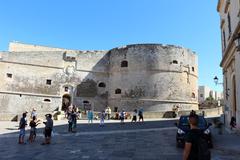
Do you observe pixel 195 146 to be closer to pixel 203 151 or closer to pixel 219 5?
pixel 203 151

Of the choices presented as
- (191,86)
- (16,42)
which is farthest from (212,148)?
(16,42)

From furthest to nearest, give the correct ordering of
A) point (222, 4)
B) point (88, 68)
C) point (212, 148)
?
point (88, 68) → point (222, 4) → point (212, 148)

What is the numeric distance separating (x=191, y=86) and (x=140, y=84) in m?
6.56

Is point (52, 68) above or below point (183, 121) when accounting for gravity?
above

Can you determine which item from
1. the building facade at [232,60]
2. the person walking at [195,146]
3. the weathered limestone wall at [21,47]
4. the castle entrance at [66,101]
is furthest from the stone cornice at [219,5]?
the weathered limestone wall at [21,47]

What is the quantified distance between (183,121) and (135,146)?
2111 millimetres

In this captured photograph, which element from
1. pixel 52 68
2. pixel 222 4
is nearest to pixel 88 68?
pixel 52 68

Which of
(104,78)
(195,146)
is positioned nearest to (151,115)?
(104,78)

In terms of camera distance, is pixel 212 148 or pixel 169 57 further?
pixel 169 57

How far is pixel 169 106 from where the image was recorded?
92.5 feet

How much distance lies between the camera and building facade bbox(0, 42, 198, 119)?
2730 cm

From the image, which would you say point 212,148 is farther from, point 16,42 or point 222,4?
point 16,42

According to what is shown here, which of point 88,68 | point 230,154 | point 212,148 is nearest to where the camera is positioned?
point 230,154

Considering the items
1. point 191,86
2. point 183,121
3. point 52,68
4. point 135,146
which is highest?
point 52,68
